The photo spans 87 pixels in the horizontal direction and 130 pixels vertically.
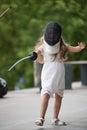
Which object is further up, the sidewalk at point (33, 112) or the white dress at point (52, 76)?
the white dress at point (52, 76)

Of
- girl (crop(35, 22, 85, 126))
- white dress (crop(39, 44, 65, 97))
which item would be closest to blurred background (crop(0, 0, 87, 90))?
girl (crop(35, 22, 85, 126))

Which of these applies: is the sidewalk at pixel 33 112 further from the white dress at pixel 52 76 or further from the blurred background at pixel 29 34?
the blurred background at pixel 29 34

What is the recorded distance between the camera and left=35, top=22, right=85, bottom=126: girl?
11.1 m

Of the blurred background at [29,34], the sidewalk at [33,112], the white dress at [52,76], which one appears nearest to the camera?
the white dress at [52,76]

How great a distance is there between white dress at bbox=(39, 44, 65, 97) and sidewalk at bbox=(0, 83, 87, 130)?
1.99ft

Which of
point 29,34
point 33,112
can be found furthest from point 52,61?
point 29,34

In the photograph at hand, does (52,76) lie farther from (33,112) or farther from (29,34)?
(29,34)

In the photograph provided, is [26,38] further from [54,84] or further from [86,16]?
[54,84]

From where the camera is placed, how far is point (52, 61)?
36.4 feet

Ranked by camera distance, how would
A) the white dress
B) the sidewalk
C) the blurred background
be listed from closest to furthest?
the white dress
the sidewalk
the blurred background

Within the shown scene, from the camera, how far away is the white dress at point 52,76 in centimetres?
1104

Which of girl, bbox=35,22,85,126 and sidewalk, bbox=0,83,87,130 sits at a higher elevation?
girl, bbox=35,22,85,126

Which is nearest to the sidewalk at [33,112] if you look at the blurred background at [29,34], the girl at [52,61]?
the girl at [52,61]

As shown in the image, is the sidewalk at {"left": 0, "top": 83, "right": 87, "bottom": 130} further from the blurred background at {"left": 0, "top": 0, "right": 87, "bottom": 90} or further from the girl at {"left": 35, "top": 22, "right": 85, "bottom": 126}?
the blurred background at {"left": 0, "top": 0, "right": 87, "bottom": 90}
